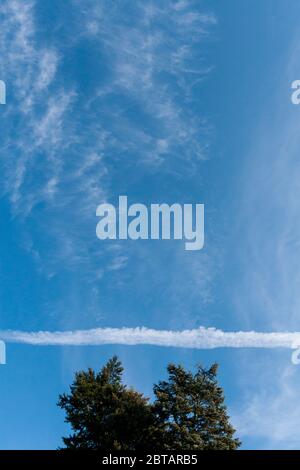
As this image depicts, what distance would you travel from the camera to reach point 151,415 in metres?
48.3

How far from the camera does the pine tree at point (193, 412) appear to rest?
4388 cm

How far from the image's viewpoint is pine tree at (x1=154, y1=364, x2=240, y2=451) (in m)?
43.9

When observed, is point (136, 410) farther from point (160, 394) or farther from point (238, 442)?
point (238, 442)

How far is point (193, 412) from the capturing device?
45.3m

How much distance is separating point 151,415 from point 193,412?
17.5 feet

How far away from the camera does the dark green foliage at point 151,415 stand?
4456 centimetres

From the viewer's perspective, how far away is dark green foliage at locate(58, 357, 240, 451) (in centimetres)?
4456

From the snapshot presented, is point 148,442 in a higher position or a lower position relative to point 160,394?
lower

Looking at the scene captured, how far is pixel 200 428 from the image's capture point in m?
44.7
